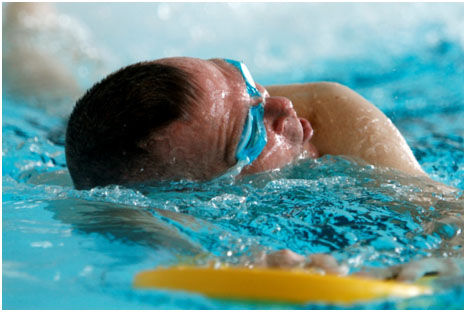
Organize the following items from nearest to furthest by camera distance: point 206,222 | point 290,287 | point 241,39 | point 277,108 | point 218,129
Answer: point 290,287, point 206,222, point 218,129, point 277,108, point 241,39

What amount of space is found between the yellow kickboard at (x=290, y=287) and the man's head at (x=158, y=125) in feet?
2.27

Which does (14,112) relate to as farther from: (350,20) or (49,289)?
(350,20)

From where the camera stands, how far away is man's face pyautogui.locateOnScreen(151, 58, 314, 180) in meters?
1.76

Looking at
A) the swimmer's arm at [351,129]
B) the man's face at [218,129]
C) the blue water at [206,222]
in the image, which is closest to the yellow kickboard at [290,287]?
the blue water at [206,222]

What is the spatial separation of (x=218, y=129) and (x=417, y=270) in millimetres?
804

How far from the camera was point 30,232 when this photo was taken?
1.56m

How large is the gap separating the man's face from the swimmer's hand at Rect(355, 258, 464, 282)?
732 mm

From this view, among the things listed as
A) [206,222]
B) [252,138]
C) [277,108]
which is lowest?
[206,222]

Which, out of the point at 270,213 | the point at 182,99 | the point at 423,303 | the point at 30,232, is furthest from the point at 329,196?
the point at 30,232

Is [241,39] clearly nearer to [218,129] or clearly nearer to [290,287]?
[218,129]

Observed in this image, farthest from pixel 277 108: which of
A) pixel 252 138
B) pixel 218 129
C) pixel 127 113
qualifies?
pixel 127 113

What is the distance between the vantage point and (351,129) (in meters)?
2.24

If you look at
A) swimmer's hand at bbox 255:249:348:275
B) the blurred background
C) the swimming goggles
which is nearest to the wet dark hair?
the swimming goggles

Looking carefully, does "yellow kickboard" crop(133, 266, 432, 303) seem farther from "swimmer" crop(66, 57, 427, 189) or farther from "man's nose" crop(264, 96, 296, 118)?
"man's nose" crop(264, 96, 296, 118)
